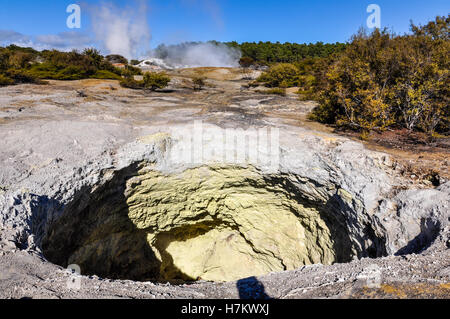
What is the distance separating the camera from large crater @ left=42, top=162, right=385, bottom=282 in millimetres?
6355

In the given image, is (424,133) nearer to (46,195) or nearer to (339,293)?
(339,293)

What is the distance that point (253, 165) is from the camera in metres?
7.46

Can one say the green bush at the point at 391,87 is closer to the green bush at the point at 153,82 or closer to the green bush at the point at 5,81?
the green bush at the point at 153,82

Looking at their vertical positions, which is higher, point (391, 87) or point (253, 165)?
point (391, 87)

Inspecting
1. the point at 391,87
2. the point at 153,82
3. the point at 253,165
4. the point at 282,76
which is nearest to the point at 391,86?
the point at 391,87

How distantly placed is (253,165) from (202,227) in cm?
434

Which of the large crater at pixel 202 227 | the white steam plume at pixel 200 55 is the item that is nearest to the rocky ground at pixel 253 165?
the large crater at pixel 202 227

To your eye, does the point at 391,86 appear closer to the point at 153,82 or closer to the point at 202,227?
the point at 202,227

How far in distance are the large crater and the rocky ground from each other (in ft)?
0.85

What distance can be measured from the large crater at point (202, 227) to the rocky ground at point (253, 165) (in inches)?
10.2

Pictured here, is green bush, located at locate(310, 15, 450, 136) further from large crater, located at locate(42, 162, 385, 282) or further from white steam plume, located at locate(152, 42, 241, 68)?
white steam plume, located at locate(152, 42, 241, 68)

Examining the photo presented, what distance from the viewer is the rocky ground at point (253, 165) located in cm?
309

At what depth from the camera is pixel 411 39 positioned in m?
10.2
